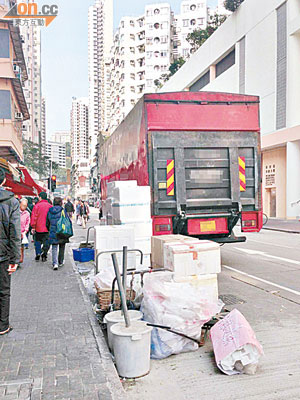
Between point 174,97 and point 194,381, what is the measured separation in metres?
5.87

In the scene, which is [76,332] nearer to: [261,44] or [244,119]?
[244,119]

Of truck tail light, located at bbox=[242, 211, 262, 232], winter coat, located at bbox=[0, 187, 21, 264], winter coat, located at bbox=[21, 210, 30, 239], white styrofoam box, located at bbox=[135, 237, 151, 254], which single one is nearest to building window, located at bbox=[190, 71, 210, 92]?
winter coat, located at bbox=[21, 210, 30, 239]

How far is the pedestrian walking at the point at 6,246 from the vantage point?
4.90m

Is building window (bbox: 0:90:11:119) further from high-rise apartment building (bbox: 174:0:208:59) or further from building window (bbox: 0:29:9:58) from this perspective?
high-rise apartment building (bbox: 174:0:208:59)

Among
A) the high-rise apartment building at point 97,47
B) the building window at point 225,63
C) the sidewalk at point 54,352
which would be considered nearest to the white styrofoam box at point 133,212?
the sidewalk at point 54,352

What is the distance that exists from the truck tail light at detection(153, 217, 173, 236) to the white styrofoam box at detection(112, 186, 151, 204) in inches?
34.4

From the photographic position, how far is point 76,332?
16.1 feet

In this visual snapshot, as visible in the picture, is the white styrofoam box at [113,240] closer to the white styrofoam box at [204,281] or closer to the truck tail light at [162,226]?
the truck tail light at [162,226]

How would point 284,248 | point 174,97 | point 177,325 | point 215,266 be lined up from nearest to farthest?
1. point 177,325
2. point 215,266
3. point 174,97
4. point 284,248

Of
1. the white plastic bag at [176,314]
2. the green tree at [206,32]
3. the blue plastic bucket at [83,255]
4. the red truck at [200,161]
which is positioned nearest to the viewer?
the white plastic bag at [176,314]

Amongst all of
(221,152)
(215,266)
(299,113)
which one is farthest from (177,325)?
(299,113)

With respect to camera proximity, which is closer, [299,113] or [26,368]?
[26,368]

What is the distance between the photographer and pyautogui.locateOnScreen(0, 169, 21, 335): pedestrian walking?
4.90 m

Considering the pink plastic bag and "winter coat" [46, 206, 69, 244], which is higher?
"winter coat" [46, 206, 69, 244]
